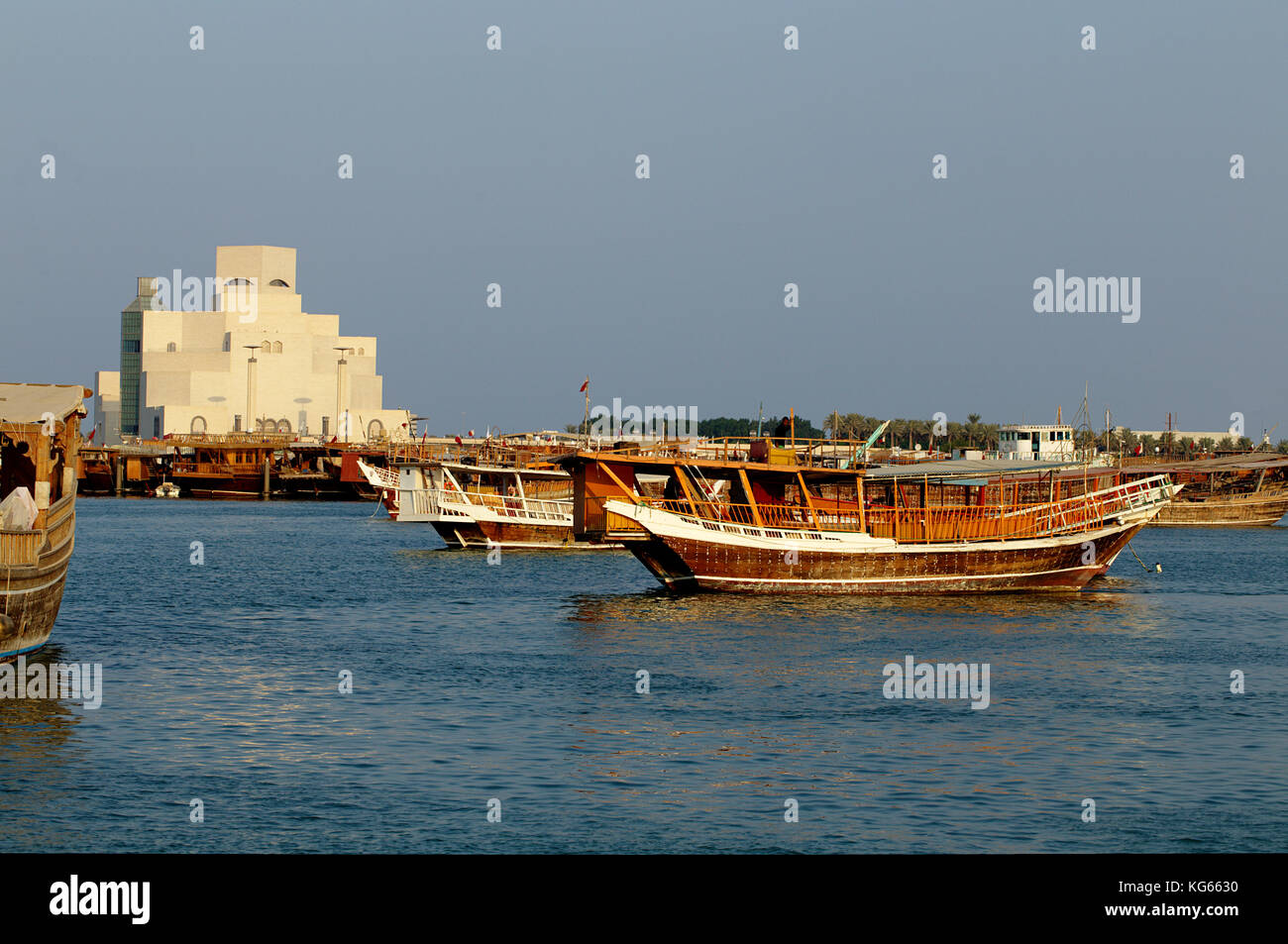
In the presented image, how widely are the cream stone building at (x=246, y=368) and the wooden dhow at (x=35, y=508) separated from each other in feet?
461

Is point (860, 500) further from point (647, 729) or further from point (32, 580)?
point (32, 580)

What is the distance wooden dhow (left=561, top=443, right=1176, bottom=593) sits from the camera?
150 feet

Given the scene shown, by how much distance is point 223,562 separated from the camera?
66.8 metres

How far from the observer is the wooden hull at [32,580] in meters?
28.4

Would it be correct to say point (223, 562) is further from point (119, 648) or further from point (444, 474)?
point (119, 648)

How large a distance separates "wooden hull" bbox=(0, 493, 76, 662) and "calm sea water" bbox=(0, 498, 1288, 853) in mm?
1885

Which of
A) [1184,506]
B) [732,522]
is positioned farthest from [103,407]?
[732,522]

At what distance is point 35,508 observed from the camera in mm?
29859

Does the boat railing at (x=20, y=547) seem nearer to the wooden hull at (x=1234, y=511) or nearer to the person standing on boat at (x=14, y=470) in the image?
the person standing on boat at (x=14, y=470)

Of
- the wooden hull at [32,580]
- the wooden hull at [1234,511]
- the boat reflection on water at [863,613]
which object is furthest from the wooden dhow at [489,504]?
the wooden hull at [1234,511]

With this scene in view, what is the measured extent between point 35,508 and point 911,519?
29211 millimetres

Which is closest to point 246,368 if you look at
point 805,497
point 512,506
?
point 512,506

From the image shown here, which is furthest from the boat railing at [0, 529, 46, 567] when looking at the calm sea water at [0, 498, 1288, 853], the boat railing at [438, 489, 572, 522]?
the boat railing at [438, 489, 572, 522]
